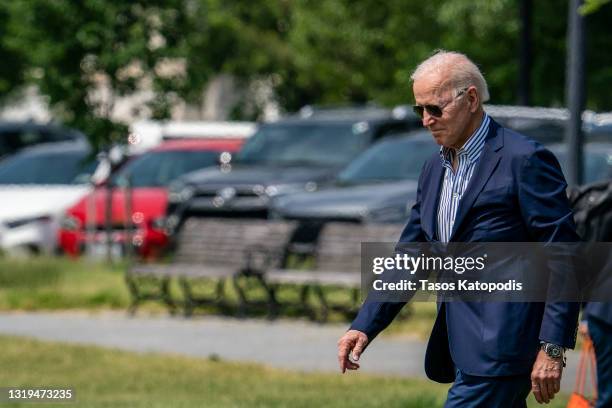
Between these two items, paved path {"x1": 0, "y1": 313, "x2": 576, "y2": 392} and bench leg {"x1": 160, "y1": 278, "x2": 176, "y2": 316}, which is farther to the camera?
bench leg {"x1": 160, "y1": 278, "x2": 176, "y2": 316}

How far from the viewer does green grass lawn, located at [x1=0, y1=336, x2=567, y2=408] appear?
33.1ft

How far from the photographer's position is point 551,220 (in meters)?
5.51

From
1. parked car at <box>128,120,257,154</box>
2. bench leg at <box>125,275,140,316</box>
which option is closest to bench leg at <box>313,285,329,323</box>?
bench leg at <box>125,275,140,316</box>

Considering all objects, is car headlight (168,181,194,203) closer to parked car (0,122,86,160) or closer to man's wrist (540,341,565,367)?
parked car (0,122,86,160)

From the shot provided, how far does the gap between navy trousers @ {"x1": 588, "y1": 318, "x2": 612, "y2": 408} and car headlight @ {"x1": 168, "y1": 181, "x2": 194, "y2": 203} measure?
1231cm

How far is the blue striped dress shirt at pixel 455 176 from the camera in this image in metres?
5.72

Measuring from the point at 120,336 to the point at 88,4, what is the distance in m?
8.11

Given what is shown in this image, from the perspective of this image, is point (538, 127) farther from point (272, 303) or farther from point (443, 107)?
point (443, 107)

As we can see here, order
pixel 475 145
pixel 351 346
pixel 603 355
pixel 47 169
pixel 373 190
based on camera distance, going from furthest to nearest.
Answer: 1. pixel 47 169
2. pixel 373 190
3. pixel 603 355
4. pixel 351 346
5. pixel 475 145

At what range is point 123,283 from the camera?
703 inches

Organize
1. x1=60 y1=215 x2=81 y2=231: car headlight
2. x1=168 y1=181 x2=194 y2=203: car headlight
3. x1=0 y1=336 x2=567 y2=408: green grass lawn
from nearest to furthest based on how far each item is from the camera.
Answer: x1=0 y1=336 x2=567 y2=408: green grass lawn, x1=168 y1=181 x2=194 y2=203: car headlight, x1=60 y1=215 x2=81 y2=231: car headlight

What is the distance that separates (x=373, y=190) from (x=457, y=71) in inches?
458

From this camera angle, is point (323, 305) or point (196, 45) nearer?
point (323, 305)

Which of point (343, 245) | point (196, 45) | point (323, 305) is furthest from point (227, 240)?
point (196, 45)
